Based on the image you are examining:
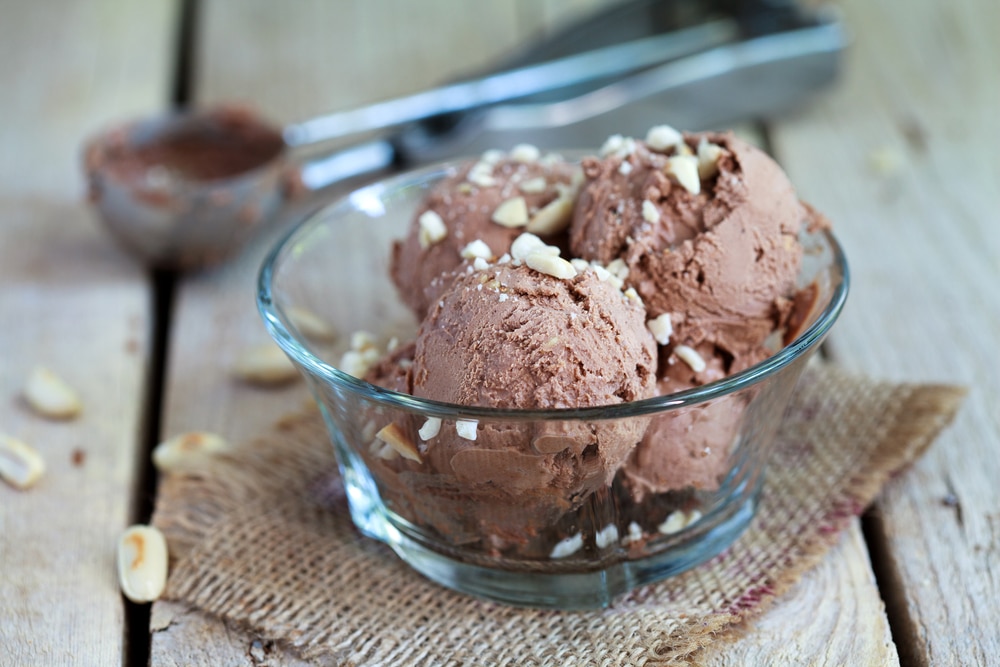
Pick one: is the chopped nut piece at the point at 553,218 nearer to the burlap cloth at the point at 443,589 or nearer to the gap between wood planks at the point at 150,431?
the burlap cloth at the point at 443,589

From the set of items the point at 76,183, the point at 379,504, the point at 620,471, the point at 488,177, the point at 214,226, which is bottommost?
the point at 76,183

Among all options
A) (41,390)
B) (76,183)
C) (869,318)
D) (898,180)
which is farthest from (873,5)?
(41,390)

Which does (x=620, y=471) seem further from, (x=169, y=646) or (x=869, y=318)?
(x=869, y=318)

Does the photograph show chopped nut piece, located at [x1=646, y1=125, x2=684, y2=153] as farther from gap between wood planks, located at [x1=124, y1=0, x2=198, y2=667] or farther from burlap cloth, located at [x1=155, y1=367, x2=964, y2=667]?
gap between wood planks, located at [x1=124, y1=0, x2=198, y2=667]

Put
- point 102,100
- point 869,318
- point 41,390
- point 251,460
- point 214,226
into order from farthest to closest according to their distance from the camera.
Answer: point 102,100 < point 214,226 < point 869,318 < point 41,390 < point 251,460

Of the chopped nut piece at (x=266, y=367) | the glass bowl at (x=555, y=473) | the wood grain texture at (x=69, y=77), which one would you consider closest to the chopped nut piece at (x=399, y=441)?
the glass bowl at (x=555, y=473)

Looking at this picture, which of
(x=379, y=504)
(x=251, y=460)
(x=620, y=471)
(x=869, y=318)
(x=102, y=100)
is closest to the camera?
(x=620, y=471)

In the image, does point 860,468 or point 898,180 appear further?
point 898,180
